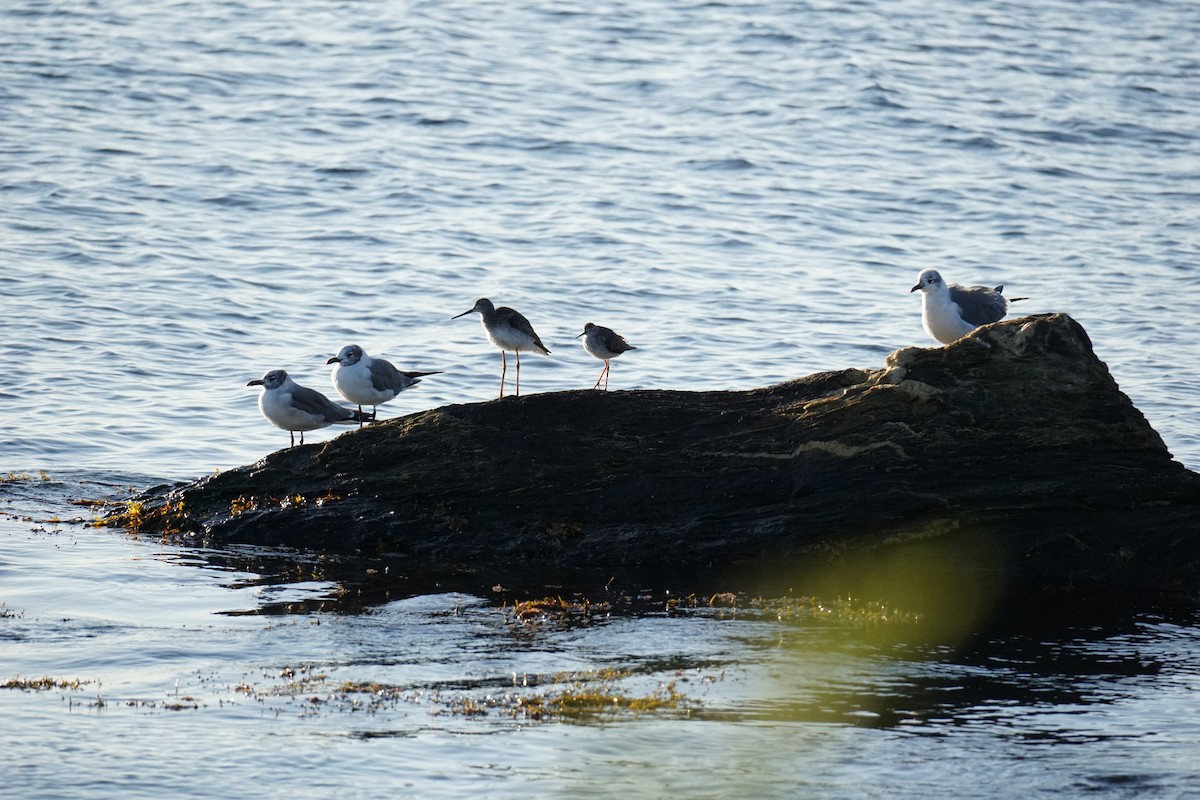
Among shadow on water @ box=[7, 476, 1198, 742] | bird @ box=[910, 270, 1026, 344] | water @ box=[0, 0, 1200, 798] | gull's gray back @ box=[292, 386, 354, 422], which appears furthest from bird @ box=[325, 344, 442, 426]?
bird @ box=[910, 270, 1026, 344]

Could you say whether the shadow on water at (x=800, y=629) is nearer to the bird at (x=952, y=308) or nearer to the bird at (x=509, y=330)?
the bird at (x=952, y=308)

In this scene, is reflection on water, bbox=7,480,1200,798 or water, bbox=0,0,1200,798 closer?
reflection on water, bbox=7,480,1200,798

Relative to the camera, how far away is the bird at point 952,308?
12.2m

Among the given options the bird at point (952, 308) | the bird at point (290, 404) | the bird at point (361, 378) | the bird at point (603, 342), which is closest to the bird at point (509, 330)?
the bird at point (603, 342)

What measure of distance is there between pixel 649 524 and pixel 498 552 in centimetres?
115

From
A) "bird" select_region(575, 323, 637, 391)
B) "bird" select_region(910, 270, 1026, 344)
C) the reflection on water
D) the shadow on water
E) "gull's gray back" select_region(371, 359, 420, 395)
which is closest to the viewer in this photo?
the reflection on water

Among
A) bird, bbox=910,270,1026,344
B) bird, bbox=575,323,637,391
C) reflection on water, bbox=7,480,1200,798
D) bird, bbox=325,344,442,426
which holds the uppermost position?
bird, bbox=910,270,1026,344

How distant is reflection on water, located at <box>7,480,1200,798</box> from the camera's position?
285 inches

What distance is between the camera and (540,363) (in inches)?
731

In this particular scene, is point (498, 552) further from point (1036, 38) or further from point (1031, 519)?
point (1036, 38)

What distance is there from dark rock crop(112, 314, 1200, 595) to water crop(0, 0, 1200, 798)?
2.20ft

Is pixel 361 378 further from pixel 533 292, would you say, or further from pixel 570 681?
pixel 533 292

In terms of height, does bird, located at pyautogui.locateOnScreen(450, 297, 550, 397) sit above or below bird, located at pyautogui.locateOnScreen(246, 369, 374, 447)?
above

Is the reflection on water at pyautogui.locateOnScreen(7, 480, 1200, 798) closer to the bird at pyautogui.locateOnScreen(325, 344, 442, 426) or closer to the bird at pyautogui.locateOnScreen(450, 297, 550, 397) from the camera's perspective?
the bird at pyautogui.locateOnScreen(325, 344, 442, 426)
